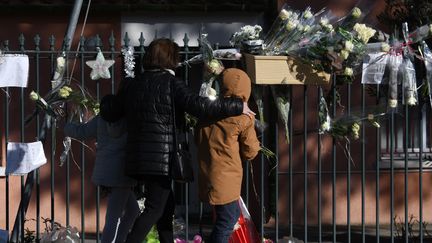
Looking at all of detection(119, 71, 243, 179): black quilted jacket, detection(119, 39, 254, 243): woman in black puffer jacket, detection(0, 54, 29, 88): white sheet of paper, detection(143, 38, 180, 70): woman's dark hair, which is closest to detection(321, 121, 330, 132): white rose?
detection(119, 39, 254, 243): woman in black puffer jacket

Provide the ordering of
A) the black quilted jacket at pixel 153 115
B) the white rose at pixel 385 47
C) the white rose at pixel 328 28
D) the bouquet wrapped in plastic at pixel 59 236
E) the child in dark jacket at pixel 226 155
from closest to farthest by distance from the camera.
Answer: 1. the black quilted jacket at pixel 153 115
2. the child in dark jacket at pixel 226 155
3. the white rose at pixel 328 28
4. the white rose at pixel 385 47
5. the bouquet wrapped in plastic at pixel 59 236

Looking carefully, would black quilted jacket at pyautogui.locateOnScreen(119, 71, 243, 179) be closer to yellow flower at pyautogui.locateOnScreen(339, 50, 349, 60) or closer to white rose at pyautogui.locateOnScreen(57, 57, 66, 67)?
white rose at pyautogui.locateOnScreen(57, 57, 66, 67)

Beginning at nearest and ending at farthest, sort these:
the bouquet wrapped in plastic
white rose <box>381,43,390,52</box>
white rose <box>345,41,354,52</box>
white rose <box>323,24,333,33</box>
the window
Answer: white rose <box>345,41,354,52</box>, white rose <box>323,24,333,33</box>, white rose <box>381,43,390,52</box>, the bouquet wrapped in plastic, the window

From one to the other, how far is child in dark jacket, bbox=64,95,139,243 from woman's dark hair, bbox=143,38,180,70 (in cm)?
37

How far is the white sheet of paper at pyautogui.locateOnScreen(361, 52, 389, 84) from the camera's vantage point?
23.2ft

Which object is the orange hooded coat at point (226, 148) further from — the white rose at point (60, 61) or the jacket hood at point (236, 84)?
the white rose at point (60, 61)

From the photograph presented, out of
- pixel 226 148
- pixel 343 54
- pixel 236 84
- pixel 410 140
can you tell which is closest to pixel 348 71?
pixel 343 54

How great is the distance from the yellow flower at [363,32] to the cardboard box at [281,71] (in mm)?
409

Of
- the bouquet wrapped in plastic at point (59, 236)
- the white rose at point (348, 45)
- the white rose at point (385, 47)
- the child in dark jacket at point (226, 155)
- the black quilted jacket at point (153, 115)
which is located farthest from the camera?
the bouquet wrapped in plastic at point (59, 236)

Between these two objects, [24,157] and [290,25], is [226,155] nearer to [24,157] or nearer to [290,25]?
[290,25]

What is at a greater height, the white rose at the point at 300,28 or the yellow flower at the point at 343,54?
the white rose at the point at 300,28

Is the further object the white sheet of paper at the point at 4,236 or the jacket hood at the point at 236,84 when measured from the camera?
the white sheet of paper at the point at 4,236

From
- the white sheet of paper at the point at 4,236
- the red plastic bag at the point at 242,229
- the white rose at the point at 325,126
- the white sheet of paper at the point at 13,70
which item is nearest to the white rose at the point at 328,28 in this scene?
the white rose at the point at 325,126

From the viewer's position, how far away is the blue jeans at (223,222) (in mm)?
6449
